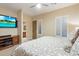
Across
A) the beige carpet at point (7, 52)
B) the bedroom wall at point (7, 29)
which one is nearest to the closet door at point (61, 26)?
the bedroom wall at point (7, 29)

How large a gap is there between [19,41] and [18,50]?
0.20 meters

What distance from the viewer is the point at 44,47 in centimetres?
185

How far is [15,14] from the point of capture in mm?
1890

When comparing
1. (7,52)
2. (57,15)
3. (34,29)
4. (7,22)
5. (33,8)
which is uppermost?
(33,8)

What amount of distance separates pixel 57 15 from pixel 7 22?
3.13 feet

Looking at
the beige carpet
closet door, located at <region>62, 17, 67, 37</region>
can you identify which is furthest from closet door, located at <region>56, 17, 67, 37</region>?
the beige carpet

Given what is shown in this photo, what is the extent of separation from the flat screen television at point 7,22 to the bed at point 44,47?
420 mm

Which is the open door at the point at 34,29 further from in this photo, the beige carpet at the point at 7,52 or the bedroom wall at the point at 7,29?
the beige carpet at the point at 7,52

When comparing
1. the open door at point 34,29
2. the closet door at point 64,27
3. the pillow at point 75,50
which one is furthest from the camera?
the open door at point 34,29

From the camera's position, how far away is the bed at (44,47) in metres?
1.74

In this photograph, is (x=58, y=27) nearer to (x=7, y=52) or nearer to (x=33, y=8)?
(x=33, y=8)

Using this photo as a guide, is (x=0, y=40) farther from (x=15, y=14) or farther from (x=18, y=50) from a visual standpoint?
(x=15, y=14)

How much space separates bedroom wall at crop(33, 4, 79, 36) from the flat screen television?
1.34ft

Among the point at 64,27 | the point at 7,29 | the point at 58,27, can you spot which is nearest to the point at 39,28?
the point at 58,27
